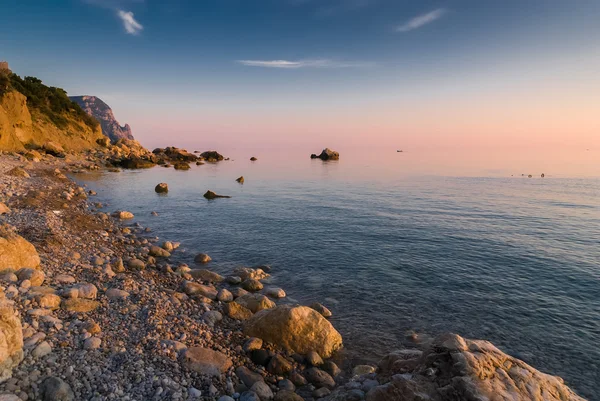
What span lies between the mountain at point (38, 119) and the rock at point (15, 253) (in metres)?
53.3

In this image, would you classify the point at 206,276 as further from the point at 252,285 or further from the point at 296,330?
the point at 296,330

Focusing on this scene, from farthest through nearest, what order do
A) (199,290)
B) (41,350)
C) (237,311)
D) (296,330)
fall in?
(199,290)
(237,311)
(296,330)
(41,350)

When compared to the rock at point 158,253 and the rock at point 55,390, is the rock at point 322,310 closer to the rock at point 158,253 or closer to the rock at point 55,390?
the rock at point 55,390

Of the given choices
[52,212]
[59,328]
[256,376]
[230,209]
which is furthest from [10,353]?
[230,209]

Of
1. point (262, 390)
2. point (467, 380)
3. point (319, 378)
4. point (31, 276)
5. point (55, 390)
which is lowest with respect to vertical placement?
point (319, 378)

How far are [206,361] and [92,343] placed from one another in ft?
8.57

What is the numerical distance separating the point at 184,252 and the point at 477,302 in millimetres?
16047

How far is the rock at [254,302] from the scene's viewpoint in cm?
A: 1198

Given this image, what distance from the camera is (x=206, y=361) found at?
7758 millimetres

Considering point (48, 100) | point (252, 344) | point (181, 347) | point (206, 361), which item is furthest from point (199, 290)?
point (48, 100)

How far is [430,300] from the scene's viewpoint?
540 inches

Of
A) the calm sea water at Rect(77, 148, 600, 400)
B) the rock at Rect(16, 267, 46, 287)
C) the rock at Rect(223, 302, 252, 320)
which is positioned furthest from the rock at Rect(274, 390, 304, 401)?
the rock at Rect(16, 267, 46, 287)

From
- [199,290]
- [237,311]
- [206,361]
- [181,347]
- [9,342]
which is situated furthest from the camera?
[199,290]

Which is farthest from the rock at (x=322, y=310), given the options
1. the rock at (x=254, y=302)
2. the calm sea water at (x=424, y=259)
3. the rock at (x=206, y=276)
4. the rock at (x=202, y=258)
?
the rock at (x=202, y=258)
